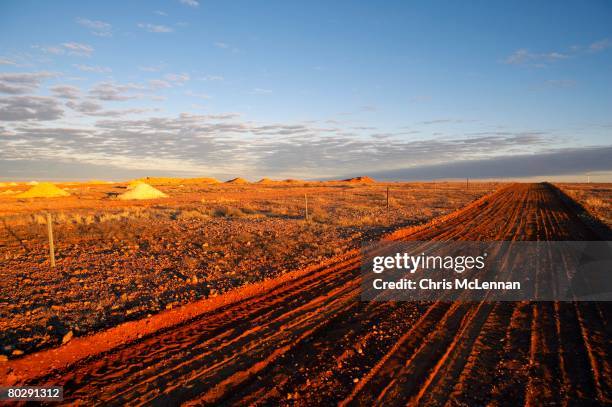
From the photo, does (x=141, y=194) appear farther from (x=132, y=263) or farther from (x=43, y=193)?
(x=132, y=263)

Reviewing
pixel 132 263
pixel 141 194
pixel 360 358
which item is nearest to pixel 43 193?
pixel 141 194

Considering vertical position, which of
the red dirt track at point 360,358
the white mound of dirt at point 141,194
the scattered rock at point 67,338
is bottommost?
the red dirt track at point 360,358

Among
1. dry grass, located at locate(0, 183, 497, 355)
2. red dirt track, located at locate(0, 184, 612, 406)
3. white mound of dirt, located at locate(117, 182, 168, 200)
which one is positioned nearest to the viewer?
red dirt track, located at locate(0, 184, 612, 406)

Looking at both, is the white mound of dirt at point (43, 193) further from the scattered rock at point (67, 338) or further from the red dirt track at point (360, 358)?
the red dirt track at point (360, 358)

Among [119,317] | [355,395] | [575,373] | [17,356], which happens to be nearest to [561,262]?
[575,373]

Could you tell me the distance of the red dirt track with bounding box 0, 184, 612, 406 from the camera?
4.24 metres

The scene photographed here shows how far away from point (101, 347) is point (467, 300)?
669 centimetres

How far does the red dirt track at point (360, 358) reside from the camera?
424cm

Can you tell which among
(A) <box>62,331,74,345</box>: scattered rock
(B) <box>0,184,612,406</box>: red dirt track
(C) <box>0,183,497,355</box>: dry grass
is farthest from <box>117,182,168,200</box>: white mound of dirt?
(A) <box>62,331,74,345</box>: scattered rock

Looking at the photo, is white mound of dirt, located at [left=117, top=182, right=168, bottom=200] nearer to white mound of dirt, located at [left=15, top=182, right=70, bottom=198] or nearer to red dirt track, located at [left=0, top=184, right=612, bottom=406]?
white mound of dirt, located at [left=15, top=182, right=70, bottom=198]

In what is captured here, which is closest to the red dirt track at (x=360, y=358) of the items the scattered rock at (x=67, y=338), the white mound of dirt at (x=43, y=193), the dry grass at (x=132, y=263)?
the scattered rock at (x=67, y=338)

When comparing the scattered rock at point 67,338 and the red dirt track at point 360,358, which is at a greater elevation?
the scattered rock at point 67,338

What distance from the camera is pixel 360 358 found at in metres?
5.07

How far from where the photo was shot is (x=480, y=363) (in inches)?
191
